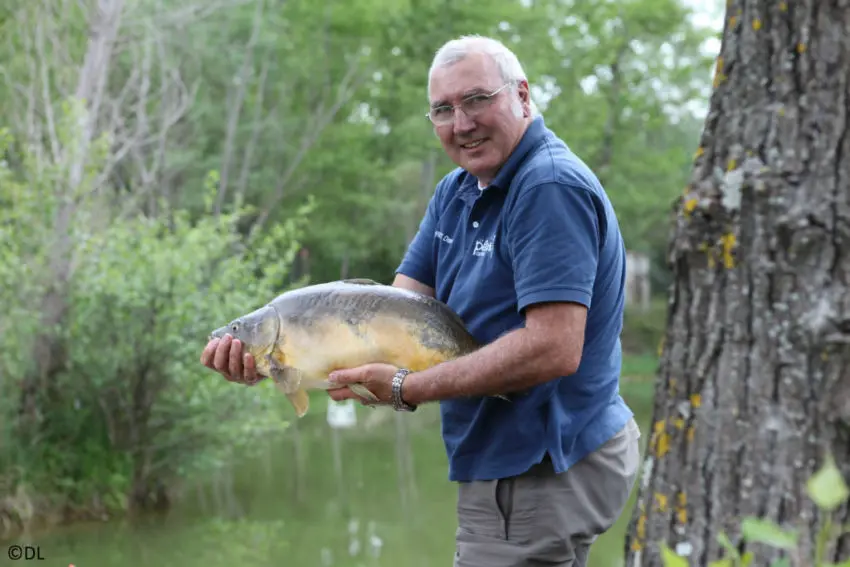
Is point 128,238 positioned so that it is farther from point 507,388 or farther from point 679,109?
point 679,109

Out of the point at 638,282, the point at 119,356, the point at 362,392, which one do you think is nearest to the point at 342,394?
the point at 362,392

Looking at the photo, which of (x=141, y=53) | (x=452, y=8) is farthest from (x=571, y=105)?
(x=141, y=53)

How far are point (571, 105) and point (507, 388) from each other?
29.9 m

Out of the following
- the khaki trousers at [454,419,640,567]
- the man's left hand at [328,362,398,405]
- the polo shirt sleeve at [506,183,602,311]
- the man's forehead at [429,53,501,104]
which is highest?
the man's forehead at [429,53,501,104]

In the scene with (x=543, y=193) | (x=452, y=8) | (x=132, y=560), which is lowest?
(x=132, y=560)

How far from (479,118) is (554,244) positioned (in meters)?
0.47

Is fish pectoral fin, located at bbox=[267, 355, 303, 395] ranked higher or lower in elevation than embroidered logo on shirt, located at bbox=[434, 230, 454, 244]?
lower

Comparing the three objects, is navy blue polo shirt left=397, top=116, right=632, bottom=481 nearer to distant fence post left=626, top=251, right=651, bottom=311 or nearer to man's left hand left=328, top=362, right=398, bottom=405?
man's left hand left=328, top=362, right=398, bottom=405

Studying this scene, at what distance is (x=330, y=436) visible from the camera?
2019cm

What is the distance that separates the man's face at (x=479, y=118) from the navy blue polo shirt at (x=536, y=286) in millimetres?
48

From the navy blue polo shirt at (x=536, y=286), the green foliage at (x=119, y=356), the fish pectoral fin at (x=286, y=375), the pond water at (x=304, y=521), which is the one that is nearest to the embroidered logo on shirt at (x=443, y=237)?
the navy blue polo shirt at (x=536, y=286)

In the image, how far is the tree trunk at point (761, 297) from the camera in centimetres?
219

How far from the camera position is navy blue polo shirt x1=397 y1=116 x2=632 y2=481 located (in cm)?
295

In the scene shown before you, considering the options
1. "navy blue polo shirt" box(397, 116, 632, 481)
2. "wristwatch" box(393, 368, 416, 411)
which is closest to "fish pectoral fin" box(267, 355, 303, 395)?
"wristwatch" box(393, 368, 416, 411)
